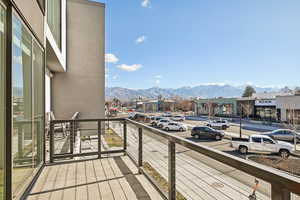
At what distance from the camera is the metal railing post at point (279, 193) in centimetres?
77

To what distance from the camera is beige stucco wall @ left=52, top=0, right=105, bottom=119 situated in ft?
28.3

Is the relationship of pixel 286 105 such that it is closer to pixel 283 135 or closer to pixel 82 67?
pixel 283 135

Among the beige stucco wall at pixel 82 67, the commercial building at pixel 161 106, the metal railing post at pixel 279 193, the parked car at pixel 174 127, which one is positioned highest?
the beige stucco wall at pixel 82 67

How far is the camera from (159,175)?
2518mm

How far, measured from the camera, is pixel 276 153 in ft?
34.3

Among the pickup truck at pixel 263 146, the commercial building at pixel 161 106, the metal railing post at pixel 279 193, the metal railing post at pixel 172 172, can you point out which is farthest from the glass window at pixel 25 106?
the commercial building at pixel 161 106

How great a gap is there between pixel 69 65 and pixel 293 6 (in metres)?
13.2

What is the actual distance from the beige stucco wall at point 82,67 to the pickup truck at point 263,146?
9.00 metres

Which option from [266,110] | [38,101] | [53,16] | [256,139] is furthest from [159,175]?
[266,110]

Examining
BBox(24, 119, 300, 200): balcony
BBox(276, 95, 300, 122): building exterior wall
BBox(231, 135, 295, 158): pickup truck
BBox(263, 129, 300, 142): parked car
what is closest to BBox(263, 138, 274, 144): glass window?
BBox(231, 135, 295, 158): pickup truck

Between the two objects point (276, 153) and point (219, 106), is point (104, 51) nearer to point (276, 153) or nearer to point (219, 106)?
point (276, 153)

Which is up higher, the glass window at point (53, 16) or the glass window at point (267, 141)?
the glass window at point (53, 16)

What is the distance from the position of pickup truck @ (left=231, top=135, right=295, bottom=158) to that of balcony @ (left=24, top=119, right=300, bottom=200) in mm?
9805

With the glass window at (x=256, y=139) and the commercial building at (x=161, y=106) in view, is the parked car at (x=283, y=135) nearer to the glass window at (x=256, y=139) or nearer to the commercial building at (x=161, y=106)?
the glass window at (x=256, y=139)
